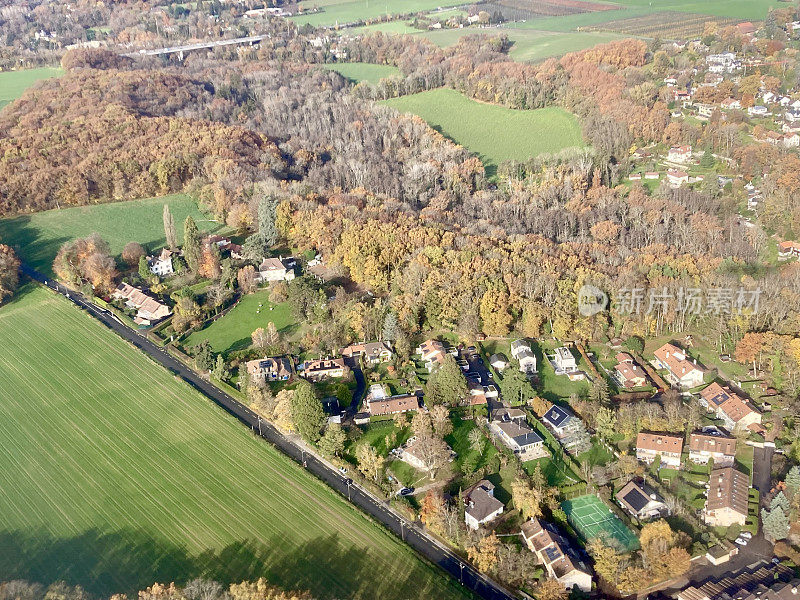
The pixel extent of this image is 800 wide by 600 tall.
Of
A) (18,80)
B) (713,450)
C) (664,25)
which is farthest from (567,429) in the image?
(18,80)

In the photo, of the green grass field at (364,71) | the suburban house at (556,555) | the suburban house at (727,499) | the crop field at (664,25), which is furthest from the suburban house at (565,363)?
the green grass field at (364,71)

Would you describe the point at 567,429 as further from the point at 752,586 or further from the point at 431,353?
the point at 752,586

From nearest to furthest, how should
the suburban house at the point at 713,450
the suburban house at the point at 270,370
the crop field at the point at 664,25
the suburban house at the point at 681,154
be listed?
the suburban house at the point at 713,450
the suburban house at the point at 270,370
the suburban house at the point at 681,154
the crop field at the point at 664,25

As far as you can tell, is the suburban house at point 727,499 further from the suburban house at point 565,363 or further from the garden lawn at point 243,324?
the garden lawn at point 243,324

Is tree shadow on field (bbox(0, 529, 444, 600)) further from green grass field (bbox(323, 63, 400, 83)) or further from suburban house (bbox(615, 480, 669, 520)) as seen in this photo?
green grass field (bbox(323, 63, 400, 83))

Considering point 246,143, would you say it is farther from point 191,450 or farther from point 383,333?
point 191,450

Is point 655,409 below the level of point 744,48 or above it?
below

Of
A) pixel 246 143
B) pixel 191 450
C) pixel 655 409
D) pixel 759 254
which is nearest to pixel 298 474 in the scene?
pixel 191 450
